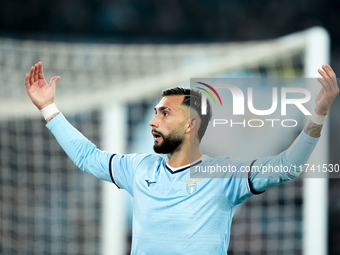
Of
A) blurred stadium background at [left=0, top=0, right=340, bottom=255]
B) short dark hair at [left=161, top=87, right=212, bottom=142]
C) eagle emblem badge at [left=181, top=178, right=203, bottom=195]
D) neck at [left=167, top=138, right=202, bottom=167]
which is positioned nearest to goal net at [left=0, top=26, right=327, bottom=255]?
blurred stadium background at [left=0, top=0, right=340, bottom=255]

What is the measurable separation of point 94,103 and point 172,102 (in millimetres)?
2025

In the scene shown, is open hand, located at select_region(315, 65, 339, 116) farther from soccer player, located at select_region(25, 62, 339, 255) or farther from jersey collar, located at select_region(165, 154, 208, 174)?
jersey collar, located at select_region(165, 154, 208, 174)

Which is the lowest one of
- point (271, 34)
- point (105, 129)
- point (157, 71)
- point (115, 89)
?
point (105, 129)

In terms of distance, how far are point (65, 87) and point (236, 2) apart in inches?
376

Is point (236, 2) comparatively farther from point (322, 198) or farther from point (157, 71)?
point (322, 198)

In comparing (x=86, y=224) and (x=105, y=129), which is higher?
(x=105, y=129)

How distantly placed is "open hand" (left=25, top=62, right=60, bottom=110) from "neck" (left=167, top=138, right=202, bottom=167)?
0.68 metres

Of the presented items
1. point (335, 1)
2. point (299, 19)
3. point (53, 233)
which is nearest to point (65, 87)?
point (53, 233)

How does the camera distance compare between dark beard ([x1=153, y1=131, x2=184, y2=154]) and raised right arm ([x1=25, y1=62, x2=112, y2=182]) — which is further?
raised right arm ([x1=25, y1=62, x2=112, y2=182])

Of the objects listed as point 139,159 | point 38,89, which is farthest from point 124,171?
point 38,89

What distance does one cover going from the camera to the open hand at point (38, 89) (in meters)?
1.87

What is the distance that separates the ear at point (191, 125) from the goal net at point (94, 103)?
64.6 inches

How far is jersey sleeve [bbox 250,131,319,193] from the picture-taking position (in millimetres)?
1429

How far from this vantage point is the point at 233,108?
6.99ft
